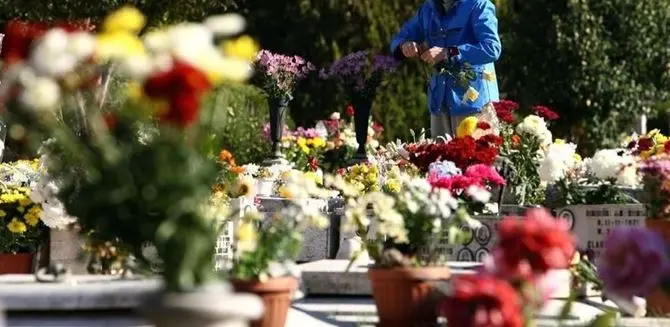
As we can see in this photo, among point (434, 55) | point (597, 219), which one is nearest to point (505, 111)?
point (434, 55)

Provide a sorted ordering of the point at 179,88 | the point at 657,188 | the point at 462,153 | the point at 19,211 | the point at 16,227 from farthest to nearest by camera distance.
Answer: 1. the point at 19,211
2. the point at 16,227
3. the point at 462,153
4. the point at 657,188
5. the point at 179,88

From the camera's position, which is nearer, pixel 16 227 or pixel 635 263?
pixel 635 263

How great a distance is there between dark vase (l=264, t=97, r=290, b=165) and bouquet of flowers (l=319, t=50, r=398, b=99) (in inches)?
32.9

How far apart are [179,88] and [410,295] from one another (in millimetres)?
1976

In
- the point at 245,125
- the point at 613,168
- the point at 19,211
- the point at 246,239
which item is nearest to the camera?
the point at 246,239

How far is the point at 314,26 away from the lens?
25969mm

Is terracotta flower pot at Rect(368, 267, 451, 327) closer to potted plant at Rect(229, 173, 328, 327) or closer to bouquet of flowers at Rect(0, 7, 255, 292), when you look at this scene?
potted plant at Rect(229, 173, 328, 327)

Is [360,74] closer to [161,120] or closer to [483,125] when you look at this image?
[483,125]

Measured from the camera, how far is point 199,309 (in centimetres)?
501

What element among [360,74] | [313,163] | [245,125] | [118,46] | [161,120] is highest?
[245,125]

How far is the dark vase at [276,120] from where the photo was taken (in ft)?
44.6

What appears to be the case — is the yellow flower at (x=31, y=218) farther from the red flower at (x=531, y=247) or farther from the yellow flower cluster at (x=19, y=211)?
the red flower at (x=531, y=247)

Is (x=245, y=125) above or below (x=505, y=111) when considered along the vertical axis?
above

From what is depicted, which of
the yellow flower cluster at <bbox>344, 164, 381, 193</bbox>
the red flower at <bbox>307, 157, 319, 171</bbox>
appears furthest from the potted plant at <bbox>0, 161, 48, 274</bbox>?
the red flower at <bbox>307, 157, 319, 171</bbox>
